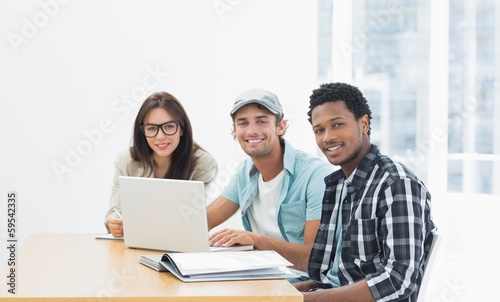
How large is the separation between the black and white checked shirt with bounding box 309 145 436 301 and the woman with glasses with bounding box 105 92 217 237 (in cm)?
103

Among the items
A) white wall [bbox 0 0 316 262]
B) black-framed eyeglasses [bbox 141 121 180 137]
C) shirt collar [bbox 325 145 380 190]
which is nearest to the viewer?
shirt collar [bbox 325 145 380 190]

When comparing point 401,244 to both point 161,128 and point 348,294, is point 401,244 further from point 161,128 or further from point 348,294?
point 161,128

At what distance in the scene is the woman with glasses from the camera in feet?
8.47

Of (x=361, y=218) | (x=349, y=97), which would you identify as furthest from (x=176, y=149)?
(x=361, y=218)

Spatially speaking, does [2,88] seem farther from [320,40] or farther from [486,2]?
[486,2]

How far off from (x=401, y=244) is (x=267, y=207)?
89cm

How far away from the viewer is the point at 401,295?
1.45 meters

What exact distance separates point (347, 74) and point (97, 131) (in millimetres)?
1689

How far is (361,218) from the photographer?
5.22 ft

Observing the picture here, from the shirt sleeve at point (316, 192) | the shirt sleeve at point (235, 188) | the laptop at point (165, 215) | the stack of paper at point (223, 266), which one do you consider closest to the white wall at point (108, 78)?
the shirt sleeve at point (235, 188)

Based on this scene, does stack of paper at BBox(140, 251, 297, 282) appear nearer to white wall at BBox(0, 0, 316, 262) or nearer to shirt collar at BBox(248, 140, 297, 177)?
shirt collar at BBox(248, 140, 297, 177)

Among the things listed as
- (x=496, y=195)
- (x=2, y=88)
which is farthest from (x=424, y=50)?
(x=2, y=88)

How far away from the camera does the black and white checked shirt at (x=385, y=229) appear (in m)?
1.44

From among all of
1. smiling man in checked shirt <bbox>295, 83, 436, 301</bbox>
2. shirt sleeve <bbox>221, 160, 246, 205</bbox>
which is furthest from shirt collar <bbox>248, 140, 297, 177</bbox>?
smiling man in checked shirt <bbox>295, 83, 436, 301</bbox>
